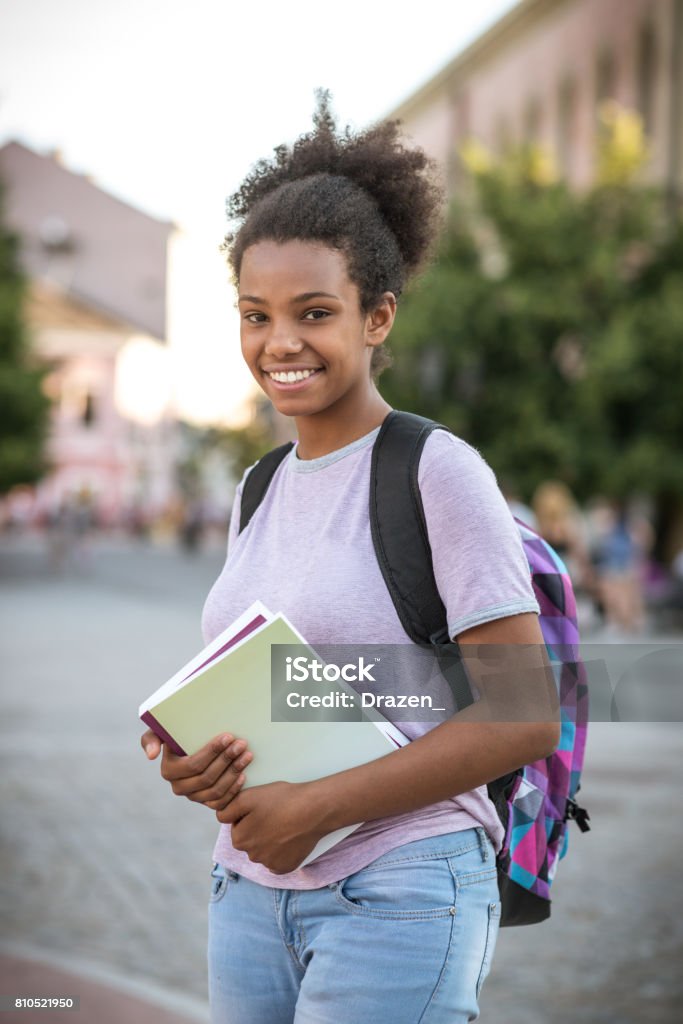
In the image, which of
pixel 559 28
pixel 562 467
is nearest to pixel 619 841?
pixel 562 467

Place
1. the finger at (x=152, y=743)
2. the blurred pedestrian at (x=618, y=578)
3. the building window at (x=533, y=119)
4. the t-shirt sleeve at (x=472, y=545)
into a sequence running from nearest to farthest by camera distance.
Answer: the t-shirt sleeve at (x=472, y=545) → the finger at (x=152, y=743) → the blurred pedestrian at (x=618, y=578) → the building window at (x=533, y=119)

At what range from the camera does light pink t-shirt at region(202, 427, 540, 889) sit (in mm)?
1703

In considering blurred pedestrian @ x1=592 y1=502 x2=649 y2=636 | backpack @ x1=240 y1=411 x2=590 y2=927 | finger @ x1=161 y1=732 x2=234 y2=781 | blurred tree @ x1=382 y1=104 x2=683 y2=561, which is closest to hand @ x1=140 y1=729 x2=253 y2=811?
finger @ x1=161 y1=732 x2=234 y2=781

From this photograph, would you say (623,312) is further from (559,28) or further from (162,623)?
(559,28)

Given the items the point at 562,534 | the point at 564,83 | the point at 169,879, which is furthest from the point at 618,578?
the point at 564,83

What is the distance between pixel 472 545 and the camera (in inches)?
67.1

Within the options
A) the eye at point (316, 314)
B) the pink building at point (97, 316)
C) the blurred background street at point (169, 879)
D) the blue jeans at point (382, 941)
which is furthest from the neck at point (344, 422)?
the pink building at point (97, 316)

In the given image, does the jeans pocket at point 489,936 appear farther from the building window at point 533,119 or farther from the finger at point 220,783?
the building window at point 533,119

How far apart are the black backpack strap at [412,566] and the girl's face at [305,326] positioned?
19cm

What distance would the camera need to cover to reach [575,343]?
2638 cm

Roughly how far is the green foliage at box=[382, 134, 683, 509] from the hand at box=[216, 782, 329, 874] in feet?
73.5

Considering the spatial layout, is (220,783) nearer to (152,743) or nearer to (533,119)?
(152,743)

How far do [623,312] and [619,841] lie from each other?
19.9m

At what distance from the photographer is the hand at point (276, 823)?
1.72m
